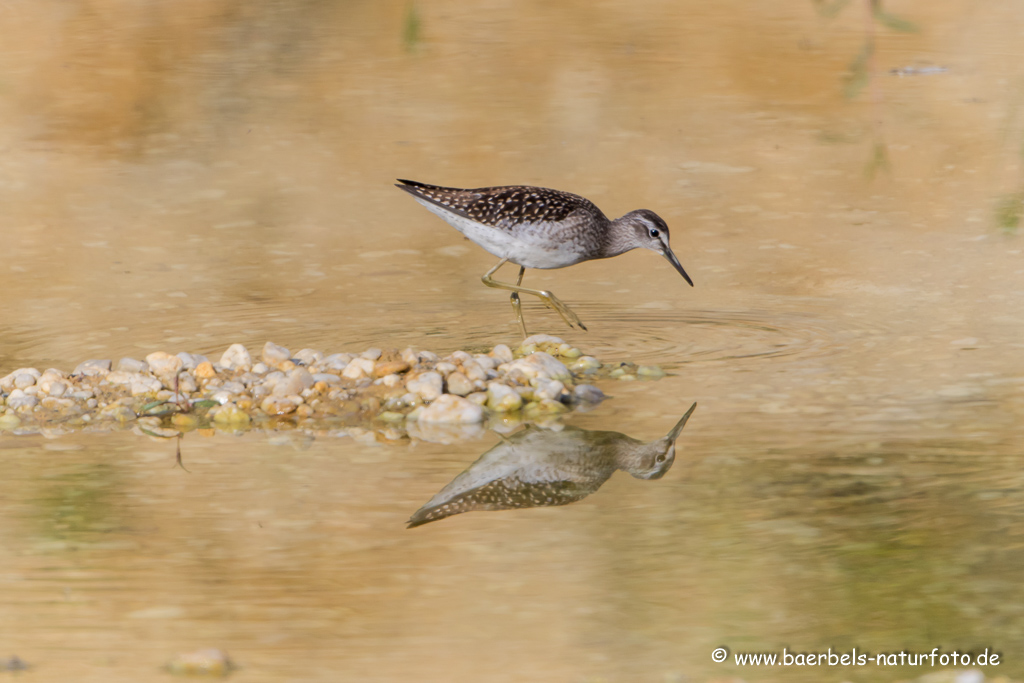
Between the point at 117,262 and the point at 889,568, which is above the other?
the point at 889,568

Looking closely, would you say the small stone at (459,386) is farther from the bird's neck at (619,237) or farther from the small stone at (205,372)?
the bird's neck at (619,237)

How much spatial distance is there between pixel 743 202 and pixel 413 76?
5.00m

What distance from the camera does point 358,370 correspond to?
726cm

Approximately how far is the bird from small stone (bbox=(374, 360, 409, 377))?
3.90ft

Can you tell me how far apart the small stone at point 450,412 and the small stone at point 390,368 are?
31 cm

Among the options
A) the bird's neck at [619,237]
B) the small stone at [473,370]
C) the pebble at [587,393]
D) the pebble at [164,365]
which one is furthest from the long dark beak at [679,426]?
the pebble at [164,365]

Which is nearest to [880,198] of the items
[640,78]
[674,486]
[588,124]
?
[588,124]

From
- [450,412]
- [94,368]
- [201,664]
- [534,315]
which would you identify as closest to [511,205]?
[534,315]

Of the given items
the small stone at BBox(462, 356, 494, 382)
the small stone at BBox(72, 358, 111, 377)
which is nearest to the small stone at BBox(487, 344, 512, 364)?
the small stone at BBox(462, 356, 494, 382)

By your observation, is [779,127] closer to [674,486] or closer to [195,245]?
[195,245]

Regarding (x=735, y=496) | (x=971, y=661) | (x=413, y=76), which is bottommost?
(x=413, y=76)

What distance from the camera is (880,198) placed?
10992 mm

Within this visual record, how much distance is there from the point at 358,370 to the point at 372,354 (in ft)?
0.48

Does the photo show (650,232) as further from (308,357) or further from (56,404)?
(56,404)
